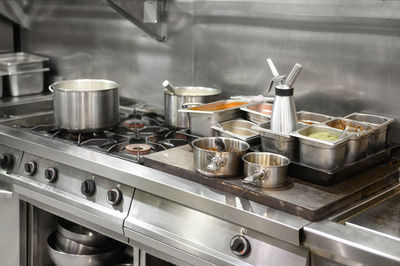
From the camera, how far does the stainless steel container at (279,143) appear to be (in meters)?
1.88

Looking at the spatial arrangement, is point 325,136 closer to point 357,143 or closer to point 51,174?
point 357,143

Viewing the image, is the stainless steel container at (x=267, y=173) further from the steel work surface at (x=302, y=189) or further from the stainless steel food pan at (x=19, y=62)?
the stainless steel food pan at (x=19, y=62)

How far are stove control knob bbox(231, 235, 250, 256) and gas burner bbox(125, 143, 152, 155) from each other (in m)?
0.64

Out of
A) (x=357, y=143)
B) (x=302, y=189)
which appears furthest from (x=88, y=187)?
(x=357, y=143)

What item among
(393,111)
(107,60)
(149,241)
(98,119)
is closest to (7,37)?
(107,60)

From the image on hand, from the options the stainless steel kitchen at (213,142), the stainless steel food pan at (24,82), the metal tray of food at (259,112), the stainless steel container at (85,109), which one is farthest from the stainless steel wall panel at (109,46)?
the metal tray of food at (259,112)

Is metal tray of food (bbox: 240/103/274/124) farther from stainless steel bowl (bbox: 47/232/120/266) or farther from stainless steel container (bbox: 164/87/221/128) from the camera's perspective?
stainless steel bowl (bbox: 47/232/120/266)

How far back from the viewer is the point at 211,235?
1.79m

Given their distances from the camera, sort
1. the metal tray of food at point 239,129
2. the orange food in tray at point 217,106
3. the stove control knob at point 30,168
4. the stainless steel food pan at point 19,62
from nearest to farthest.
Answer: the metal tray of food at point 239,129
the orange food in tray at point 217,106
the stove control knob at point 30,168
the stainless steel food pan at point 19,62

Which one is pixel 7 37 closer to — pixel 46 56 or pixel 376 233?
pixel 46 56

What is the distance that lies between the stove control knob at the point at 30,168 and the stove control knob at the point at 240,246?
3.43ft

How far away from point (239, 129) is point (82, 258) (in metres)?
0.83

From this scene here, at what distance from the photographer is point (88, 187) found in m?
2.16

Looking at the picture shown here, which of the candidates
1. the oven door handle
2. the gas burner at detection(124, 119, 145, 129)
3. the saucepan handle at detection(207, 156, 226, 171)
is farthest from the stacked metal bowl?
the saucepan handle at detection(207, 156, 226, 171)
